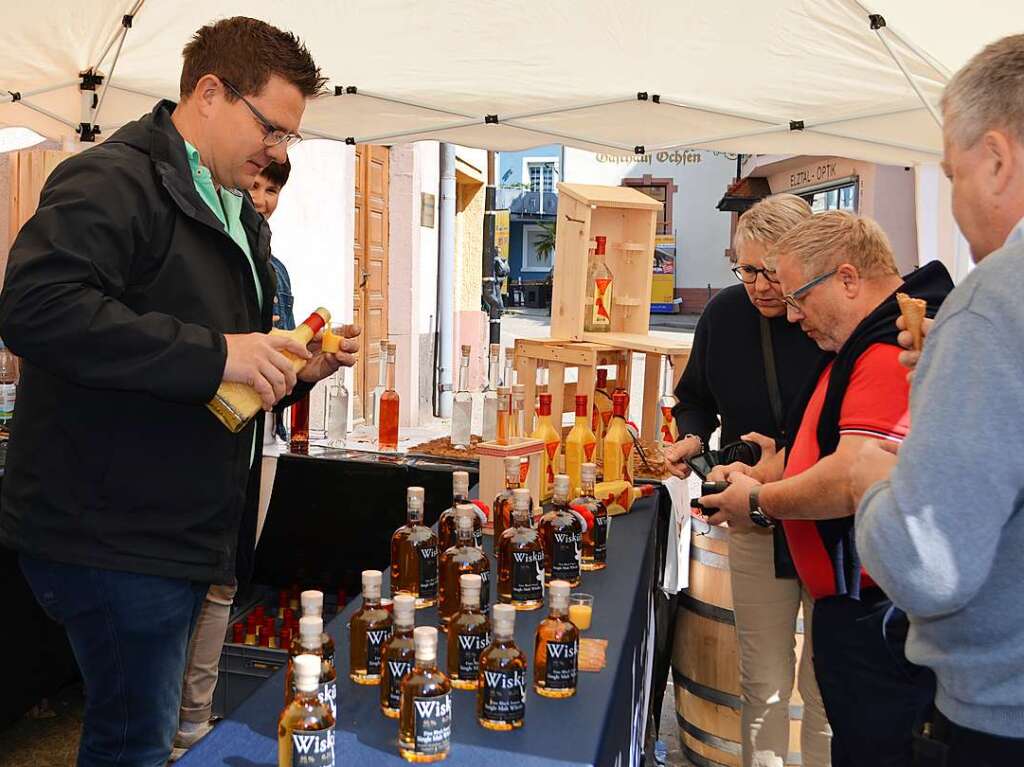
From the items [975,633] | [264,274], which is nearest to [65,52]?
[264,274]

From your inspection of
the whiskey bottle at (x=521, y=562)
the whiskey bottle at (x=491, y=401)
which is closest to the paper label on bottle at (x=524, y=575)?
the whiskey bottle at (x=521, y=562)

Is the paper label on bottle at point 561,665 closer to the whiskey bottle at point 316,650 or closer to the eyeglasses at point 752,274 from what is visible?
the whiskey bottle at point 316,650

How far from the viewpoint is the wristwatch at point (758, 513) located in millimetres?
2262

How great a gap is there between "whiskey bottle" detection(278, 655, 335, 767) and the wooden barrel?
2.08 m

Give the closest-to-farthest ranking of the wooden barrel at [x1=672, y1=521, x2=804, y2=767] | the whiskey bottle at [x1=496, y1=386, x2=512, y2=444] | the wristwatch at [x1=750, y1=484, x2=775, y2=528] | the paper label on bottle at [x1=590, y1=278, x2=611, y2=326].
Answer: the wristwatch at [x1=750, y1=484, x2=775, y2=528] → the whiskey bottle at [x1=496, y1=386, x2=512, y2=444] → the wooden barrel at [x1=672, y1=521, x2=804, y2=767] → the paper label on bottle at [x1=590, y1=278, x2=611, y2=326]

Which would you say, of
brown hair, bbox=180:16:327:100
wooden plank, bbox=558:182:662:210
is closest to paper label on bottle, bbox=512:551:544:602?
brown hair, bbox=180:16:327:100

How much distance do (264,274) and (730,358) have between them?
1391 mm

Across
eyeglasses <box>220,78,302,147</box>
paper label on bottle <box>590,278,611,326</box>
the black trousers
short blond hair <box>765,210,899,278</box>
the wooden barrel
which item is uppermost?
eyeglasses <box>220,78,302,147</box>

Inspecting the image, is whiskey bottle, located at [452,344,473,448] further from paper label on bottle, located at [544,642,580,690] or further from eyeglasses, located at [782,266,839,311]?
paper label on bottle, located at [544,642,580,690]

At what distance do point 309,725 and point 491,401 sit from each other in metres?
2.58

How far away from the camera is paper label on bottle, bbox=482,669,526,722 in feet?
4.85

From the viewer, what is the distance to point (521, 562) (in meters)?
2.02

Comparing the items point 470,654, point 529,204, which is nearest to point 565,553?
point 470,654

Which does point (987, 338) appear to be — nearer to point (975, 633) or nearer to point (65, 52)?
point (975, 633)
